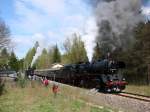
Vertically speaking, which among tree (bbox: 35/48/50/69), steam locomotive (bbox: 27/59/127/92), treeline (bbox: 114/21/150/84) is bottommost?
steam locomotive (bbox: 27/59/127/92)

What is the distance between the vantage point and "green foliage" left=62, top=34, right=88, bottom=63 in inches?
3211

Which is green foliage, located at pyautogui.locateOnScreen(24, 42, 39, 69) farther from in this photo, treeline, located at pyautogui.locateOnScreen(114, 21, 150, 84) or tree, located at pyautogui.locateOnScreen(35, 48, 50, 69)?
treeline, located at pyautogui.locateOnScreen(114, 21, 150, 84)

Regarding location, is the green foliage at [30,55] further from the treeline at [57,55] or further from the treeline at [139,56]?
the treeline at [139,56]

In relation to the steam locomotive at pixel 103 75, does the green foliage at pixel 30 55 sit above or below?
above

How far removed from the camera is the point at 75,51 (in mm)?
84000

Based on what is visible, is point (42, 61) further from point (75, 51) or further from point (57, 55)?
point (75, 51)

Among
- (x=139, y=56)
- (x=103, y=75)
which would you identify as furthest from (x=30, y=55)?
(x=103, y=75)

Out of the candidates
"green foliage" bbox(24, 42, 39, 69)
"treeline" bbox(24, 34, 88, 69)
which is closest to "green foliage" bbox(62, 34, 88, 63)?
"treeline" bbox(24, 34, 88, 69)

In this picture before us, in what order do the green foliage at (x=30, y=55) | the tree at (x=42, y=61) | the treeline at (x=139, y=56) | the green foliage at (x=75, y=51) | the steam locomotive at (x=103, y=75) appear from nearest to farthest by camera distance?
the steam locomotive at (x=103, y=75)
the treeline at (x=139, y=56)
the green foliage at (x=75, y=51)
the green foliage at (x=30, y=55)
the tree at (x=42, y=61)

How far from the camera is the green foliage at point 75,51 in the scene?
268 ft

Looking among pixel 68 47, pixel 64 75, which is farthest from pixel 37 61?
pixel 64 75

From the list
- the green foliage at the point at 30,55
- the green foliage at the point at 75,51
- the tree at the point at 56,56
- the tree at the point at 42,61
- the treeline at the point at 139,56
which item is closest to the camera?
the treeline at the point at 139,56

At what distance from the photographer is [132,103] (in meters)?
20.6

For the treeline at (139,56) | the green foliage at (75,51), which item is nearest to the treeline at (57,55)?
the green foliage at (75,51)
